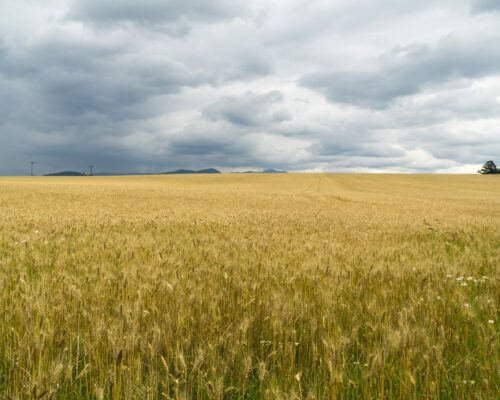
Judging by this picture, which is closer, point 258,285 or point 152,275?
point 258,285

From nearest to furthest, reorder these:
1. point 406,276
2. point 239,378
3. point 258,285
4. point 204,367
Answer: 1. point 239,378
2. point 204,367
3. point 258,285
4. point 406,276

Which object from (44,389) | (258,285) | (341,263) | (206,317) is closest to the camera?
(44,389)

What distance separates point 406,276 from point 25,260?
5325 mm

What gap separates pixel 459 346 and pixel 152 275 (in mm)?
3073

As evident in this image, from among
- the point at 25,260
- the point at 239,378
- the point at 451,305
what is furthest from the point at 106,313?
the point at 451,305

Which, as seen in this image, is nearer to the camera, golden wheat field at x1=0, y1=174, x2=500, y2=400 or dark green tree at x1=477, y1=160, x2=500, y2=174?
golden wheat field at x1=0, y1=174, x2=500, y2=400

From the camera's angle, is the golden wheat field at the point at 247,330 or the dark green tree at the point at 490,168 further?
the dark green tree at the point at 490,168

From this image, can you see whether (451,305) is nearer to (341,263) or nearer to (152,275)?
(341,263)

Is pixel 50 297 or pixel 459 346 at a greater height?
pixel 50 297

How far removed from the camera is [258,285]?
362 centimetres

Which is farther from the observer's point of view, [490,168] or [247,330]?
[490,168]

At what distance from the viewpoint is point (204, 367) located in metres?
2.25

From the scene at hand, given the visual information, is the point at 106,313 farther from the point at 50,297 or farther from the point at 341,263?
the point at 341,263

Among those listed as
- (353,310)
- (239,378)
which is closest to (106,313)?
(239,378)
